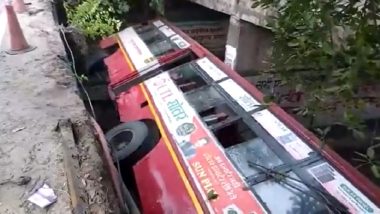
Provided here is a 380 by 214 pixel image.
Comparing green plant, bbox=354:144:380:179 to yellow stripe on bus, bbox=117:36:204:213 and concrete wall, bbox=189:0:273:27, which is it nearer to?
yellow stripe on bus, bbox=117:36:204:213

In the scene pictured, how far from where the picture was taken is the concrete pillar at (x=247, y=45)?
7.73 metres

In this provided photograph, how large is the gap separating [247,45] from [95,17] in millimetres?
2381

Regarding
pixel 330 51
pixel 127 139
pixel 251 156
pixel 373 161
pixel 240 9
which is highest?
pixel 330 51

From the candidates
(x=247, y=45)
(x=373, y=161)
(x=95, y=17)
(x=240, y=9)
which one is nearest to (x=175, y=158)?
(x=373, y=161)

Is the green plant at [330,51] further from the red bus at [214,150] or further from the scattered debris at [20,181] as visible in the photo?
the scattered debris at [20,181]

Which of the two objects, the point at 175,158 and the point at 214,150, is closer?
the point at 214,150

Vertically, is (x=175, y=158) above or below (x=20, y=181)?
below

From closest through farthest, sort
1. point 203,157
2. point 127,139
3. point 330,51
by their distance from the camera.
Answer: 1. point 330,51
2. point 203,157
3. point 127,139

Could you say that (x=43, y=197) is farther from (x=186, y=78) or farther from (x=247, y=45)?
(x=247, y=45)

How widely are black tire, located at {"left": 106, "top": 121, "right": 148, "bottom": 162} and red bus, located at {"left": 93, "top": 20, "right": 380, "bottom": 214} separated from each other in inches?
0.4

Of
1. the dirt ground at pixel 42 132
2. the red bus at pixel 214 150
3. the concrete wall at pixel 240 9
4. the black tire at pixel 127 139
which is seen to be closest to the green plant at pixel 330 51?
the red bus at pixel 214 150

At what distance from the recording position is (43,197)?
3.13 m

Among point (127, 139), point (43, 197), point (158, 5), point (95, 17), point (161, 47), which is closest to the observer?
point (43, 197)

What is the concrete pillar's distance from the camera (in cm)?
773
